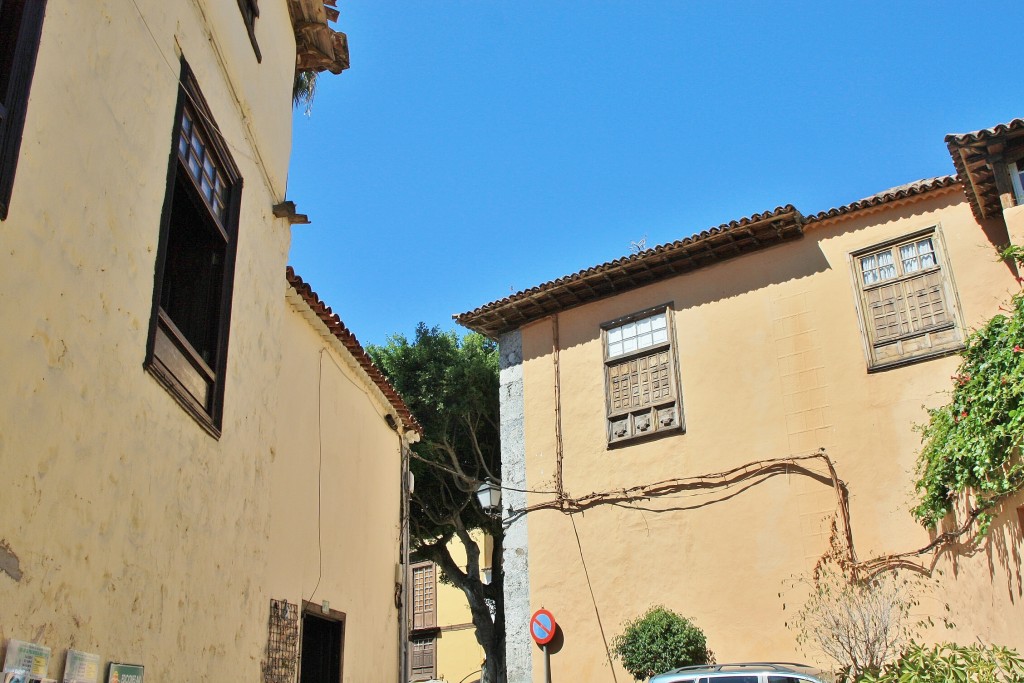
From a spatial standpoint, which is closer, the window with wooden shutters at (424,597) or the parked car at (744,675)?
the parked car at (744,675)

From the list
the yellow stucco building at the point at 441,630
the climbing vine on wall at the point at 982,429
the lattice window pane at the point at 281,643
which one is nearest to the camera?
the lattice window pane at the point at 281,643

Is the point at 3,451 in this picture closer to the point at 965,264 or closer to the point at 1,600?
the point at 1,600

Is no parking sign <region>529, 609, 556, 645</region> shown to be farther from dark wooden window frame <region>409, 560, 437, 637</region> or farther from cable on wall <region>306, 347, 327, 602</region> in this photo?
dark wooden window frame <region>409, 560, 437, 637</region>

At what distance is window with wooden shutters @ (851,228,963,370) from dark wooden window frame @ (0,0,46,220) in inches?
423

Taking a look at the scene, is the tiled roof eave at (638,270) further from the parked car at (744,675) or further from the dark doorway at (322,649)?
the dark doorway at (322,649)

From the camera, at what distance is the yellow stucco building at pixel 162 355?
4102mm

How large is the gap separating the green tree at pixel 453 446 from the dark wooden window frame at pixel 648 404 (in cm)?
696

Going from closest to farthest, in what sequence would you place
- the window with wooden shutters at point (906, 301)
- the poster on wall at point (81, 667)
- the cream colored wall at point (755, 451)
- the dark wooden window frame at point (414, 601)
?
the poster on wall at point (81, 667) < the cream colored wall at point (755, 451) < the window with wooden shutters at point (906, 301) < the dark wooden window frame at point (414, 601)

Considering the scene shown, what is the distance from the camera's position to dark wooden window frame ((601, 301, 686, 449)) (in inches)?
542

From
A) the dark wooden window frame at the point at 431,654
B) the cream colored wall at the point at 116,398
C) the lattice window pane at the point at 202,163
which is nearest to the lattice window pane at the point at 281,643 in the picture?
the cream colored wall at the point at 116,398

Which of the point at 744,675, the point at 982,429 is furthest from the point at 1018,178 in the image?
the point at 744,675

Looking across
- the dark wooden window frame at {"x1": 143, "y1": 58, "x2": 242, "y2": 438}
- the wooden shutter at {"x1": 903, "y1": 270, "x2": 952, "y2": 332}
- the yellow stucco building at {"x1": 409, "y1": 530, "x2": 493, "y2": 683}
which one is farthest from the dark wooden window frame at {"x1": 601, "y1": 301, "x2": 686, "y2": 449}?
the yellow stucco building at {"x1": 409, "y1": 530, "x2": 493, "y2": 683}

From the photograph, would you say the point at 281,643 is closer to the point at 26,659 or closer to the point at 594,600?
the point at 26,659

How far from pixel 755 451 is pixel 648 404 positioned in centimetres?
183
